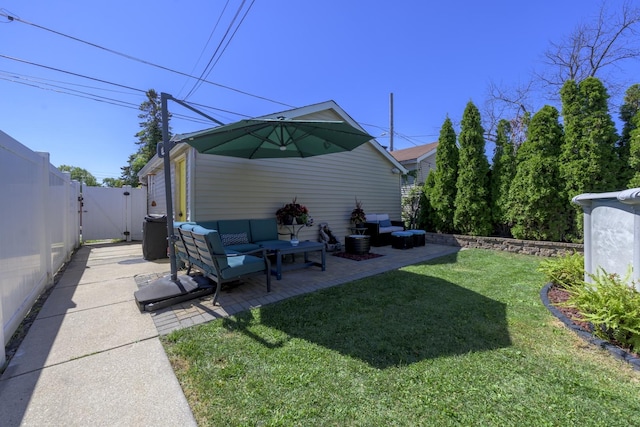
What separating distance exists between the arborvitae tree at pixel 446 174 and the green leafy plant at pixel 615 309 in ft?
20.5

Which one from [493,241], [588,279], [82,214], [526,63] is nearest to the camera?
[588,279]

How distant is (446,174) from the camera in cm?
887

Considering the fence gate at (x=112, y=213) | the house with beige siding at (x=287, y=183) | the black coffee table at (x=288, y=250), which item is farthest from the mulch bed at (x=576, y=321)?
the fence gate at (x=112, y=213)

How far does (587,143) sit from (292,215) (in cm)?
742

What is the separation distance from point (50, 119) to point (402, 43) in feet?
59.0

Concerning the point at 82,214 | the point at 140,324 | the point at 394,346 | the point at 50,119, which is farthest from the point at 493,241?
the point at 50,119

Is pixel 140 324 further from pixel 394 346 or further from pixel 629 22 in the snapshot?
pixel 629 22

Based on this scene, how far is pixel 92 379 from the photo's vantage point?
2141 mm

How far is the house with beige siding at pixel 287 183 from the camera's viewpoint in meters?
5.95

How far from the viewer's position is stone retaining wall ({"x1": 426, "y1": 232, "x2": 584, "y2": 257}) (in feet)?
21.4

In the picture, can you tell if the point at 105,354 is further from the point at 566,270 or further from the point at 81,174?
the point at 81,174

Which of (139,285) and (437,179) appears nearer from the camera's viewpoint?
(139,285)

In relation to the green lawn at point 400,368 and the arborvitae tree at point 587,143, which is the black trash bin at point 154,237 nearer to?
the green lawn at point 400,368

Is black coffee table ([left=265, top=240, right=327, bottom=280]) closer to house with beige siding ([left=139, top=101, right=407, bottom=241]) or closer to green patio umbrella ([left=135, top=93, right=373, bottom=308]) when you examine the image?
green patio umbrella ([left=135, top=93, right=373, bottom=308])
